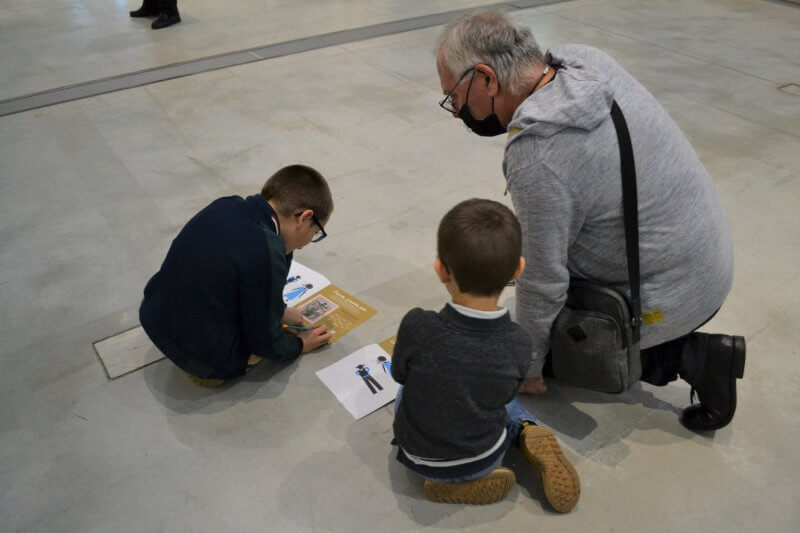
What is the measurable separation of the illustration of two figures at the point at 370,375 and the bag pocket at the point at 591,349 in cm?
65

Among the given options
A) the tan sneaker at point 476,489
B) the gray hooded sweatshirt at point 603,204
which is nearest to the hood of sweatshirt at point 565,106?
the gray hooded sweatshirt at point 603,204

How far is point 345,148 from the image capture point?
12.6ft

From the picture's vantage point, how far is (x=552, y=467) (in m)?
1.82

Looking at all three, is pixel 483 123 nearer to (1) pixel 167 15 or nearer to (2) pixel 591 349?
(2) pixel 591 349

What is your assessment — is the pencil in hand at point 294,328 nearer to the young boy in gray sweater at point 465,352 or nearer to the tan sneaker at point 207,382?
the tan sneaker at point 207,382

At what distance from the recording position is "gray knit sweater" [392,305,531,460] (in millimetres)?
1580

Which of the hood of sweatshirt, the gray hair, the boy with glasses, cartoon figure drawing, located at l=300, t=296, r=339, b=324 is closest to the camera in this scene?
the hood of sweatshirt

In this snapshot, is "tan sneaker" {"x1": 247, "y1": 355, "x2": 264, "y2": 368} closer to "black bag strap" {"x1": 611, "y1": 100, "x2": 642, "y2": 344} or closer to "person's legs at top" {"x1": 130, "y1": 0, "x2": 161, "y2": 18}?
"black bag strap" {"x1": 611, "y1": 100, "x2": 642, "y2": 344}

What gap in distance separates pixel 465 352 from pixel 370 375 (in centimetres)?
80

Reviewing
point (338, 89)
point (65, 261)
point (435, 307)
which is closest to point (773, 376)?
point (435, 307)

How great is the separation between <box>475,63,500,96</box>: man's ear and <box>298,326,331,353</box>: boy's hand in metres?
1.11

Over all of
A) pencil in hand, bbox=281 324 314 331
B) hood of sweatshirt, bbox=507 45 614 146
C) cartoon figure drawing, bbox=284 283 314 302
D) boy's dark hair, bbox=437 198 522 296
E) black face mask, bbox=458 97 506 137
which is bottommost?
cartoon figure drawing, bbox=284 283 314 302

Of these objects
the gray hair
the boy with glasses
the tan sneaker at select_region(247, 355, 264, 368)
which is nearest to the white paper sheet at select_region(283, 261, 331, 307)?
the tan sneaker at select_region(247, 355, 264, 368)

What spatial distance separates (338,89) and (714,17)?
160 inches
